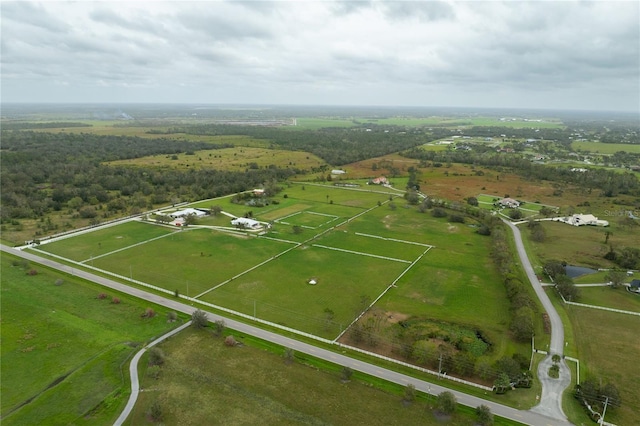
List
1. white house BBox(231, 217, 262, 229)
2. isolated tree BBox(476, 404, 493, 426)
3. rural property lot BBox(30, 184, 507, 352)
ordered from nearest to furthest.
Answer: isolated tree BBox(476, 404, 493, 426) → rural property lot BBox(30, 184, 507, 352) → white house BBox(231, 217, 262, 229)

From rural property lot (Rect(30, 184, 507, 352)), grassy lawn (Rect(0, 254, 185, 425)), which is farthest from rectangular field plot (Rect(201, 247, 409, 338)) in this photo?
grassy lawn (Rect(0, 254, 185, 425))

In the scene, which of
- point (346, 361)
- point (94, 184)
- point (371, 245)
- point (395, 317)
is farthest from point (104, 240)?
point (395, 317)

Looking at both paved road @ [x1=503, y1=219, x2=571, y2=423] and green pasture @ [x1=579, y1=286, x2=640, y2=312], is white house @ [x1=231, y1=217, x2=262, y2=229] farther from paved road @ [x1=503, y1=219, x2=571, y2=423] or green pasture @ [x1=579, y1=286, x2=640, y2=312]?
green pasture @ [x1=579, y1=286, x2=640, y2=312]

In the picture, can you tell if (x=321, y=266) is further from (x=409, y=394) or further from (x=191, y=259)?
(x=409, y=394)

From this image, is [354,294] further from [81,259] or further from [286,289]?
[81,259]

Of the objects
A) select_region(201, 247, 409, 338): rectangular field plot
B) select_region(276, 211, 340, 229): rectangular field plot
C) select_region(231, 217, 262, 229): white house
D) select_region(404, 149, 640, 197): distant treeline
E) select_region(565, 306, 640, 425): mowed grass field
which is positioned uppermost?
select_region(404, 149, 640, 197): distant treeline

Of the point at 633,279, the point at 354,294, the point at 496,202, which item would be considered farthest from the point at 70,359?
the point at 496,202

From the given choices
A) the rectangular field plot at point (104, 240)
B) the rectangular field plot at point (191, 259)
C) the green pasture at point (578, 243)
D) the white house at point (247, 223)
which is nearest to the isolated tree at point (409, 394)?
the rectangular field plot at point (191, 259)
